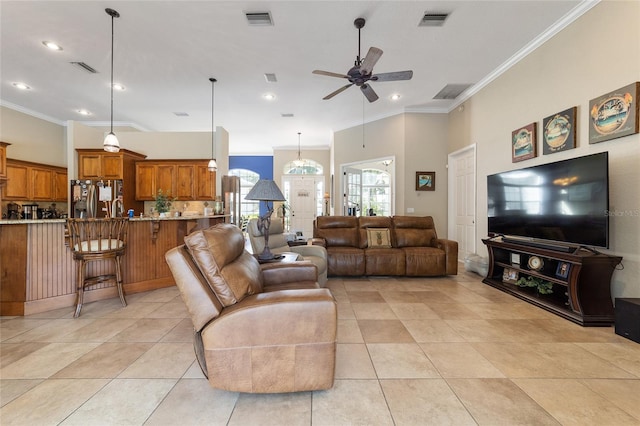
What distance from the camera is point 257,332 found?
57.2 inches

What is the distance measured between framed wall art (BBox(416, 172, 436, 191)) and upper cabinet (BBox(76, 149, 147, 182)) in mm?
6524

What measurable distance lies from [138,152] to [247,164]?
176 inches

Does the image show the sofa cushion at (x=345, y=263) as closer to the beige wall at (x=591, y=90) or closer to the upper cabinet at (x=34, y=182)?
the beige wall at (x=591, y=90)

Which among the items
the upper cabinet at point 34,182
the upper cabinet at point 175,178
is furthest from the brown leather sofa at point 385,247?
the upper cabinet at point 34,182

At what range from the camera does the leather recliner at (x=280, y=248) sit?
3232 mm

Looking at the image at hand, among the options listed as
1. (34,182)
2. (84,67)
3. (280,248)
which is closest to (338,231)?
(280,248)

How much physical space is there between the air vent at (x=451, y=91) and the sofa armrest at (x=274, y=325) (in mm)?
5019

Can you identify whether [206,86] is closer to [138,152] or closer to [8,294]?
[138,152]

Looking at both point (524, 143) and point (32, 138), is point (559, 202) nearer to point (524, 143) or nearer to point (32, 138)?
point (524, 143)

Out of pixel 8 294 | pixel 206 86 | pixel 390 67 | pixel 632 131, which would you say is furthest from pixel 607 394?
pixel 206 86

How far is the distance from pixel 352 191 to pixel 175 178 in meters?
4.43

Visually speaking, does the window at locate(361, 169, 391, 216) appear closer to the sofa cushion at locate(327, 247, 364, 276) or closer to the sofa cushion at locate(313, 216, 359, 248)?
the sofa cushion at locate(313, 216, 359, 248)

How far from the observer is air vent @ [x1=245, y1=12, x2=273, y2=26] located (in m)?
2.99

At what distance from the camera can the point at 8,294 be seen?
9.05 ft
